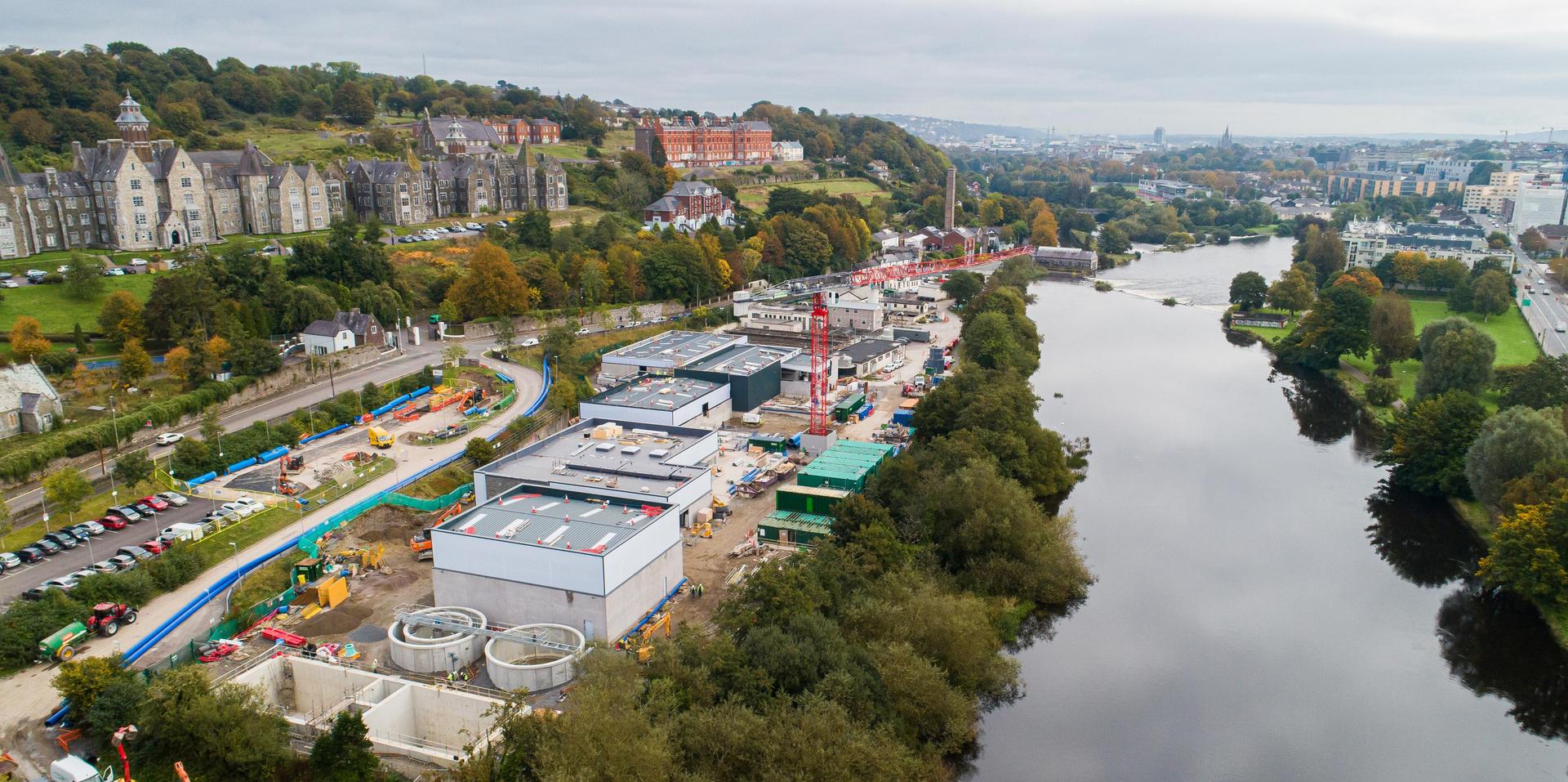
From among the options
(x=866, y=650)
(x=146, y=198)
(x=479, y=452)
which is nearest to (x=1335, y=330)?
(x=866, y=650)

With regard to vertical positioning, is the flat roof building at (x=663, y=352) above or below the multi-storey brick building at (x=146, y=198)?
below

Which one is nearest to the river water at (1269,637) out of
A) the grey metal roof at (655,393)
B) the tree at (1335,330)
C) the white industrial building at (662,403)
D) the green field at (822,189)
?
the tree at (1335,330)

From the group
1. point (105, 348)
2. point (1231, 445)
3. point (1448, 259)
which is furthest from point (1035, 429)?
point (1448, 259)

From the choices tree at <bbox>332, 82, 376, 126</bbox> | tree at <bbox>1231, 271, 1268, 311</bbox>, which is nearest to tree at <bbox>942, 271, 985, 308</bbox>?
tree at <bbox>1231, 271, 1268, 311</bbox>

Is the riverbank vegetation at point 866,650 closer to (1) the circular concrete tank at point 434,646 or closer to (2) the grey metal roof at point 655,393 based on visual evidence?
(1) the circular concrete tank at point 434,646

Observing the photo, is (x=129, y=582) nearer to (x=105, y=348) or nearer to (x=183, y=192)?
(x=105, y=348)
